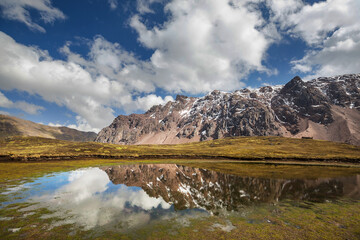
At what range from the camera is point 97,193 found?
27750 mm

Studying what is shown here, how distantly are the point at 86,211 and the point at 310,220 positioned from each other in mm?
23011

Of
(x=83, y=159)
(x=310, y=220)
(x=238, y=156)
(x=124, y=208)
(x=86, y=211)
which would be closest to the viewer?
(x=310, y=220)

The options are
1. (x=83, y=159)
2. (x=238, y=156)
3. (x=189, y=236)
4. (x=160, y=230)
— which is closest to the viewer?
(x=189, y=236)

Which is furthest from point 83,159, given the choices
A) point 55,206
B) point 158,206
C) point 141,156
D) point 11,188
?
point 158,206

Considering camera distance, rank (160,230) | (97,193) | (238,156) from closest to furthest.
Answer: (160,230)
(97,193)
(238,156)

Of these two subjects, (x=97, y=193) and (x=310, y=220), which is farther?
(x=97, y=193)

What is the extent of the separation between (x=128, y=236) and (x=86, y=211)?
8826 mm

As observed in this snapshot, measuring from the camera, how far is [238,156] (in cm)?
8956

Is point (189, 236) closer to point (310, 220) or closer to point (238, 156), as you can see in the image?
point (310, 220)

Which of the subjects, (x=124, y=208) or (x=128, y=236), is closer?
(x=128, y=236)

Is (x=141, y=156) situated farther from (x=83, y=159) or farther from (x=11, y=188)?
(x=11, y=188)

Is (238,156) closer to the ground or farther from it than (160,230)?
farther from it

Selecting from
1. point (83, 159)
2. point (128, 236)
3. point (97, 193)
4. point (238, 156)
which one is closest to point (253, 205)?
point (128, 236)

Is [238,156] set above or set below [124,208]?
above
